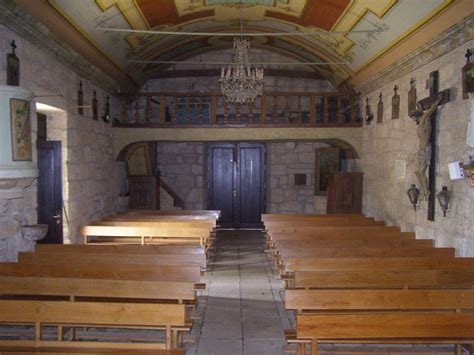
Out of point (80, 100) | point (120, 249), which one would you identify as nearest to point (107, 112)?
point (80, 100)

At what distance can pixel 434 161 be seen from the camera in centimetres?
555

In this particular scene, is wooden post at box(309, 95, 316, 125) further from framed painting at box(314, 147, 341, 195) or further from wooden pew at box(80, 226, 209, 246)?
wooden pew at box(80, 226, 209, 246)

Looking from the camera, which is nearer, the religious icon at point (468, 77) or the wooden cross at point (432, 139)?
the religious icon at point (468, 77)

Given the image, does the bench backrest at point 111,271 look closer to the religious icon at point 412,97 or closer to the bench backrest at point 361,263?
the bench backrest at point 361,263

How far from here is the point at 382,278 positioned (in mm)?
4281

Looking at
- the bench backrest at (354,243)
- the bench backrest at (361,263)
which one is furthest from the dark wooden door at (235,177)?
the bench backrest at (361,263)

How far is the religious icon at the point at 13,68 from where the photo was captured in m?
4.53

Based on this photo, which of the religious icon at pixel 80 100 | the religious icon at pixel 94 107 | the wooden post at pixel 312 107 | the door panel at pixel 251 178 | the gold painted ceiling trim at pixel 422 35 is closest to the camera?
the gold painted ceiling trim at pixel 422 35

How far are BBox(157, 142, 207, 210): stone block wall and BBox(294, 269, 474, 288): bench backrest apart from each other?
7697 millimetres

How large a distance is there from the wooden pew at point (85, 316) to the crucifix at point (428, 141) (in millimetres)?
3684

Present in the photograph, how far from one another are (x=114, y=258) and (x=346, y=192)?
208 inches

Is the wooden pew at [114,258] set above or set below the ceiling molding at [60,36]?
below

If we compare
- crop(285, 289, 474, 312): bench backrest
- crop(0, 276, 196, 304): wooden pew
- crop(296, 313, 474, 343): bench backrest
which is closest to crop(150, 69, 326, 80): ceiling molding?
crop(0, 276, 196, 304): wooden pew

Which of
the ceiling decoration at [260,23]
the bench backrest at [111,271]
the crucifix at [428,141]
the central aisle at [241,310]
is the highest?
the ceiling decoration at [260,23]
